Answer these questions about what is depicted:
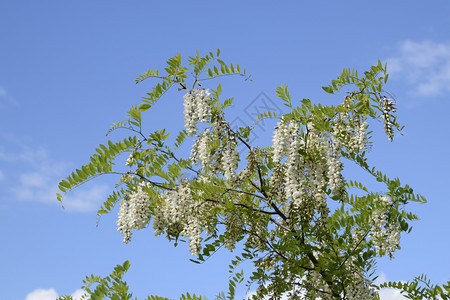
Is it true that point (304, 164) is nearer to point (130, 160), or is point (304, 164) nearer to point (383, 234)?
point (383, 234)

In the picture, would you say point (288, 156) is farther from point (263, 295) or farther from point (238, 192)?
point (263, 295)

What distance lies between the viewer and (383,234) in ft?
16.1

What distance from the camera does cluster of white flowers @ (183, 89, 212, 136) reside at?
4.54 m

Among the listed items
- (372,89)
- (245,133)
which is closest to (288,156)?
(245,133)

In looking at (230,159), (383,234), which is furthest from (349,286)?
(230,159)

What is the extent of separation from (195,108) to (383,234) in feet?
7.30

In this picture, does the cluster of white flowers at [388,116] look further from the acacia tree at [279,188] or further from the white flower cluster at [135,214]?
the white flower cluster at [135,214]

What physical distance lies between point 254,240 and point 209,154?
3.66 feet

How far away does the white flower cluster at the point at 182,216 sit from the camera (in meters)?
4.70

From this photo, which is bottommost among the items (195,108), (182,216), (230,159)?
(182,216)

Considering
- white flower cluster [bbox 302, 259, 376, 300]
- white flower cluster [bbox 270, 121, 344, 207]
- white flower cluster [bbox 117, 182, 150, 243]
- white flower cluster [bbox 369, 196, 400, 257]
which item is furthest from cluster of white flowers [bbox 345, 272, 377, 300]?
white flower cluster [bbox 117, 182, 150, 243]

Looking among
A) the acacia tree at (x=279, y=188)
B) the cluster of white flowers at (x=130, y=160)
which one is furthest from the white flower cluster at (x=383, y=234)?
the cluster of white flowers at (x=130, y=160)

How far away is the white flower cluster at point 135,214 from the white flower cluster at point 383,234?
7.28 feet

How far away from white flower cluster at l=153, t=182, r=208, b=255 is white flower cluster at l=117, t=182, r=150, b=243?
0.58ft
